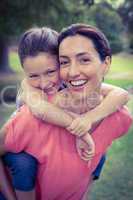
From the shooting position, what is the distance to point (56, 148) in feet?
2.40

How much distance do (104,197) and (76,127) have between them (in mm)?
614

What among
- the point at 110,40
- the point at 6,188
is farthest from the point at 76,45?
the point at 110,40

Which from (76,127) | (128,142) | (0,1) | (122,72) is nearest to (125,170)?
(128,142)

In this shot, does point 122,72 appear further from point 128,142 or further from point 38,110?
point 38,110

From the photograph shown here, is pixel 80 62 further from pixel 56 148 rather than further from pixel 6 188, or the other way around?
pixel 6 188

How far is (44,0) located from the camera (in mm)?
1276

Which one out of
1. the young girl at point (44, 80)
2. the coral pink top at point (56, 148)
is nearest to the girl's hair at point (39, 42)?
the young girl at point (44, 80)

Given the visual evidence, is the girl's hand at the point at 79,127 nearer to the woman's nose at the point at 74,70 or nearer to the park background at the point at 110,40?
the woman's nose at the point at 74,70

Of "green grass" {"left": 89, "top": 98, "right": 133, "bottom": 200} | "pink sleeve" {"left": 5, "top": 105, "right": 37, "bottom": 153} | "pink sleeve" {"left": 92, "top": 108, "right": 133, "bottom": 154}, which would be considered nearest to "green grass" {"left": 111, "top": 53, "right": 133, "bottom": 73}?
"green grass" {"left": 89, "top": 98, "right": 133, "bottom": 200}

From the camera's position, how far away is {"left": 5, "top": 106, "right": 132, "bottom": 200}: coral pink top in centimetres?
72

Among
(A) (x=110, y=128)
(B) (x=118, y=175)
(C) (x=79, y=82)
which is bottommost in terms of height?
(B) (x=118, y=175)

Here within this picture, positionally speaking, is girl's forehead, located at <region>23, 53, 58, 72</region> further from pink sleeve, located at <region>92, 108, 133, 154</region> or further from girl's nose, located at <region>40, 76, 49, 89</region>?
pink sleeve, located at <region>92, 108, 133, 154</region>

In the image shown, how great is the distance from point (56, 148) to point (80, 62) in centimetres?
18

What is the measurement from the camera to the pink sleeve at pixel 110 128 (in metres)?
0.77
